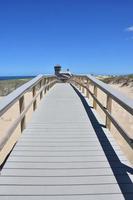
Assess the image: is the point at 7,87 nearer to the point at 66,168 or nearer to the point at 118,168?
the point at 66,168

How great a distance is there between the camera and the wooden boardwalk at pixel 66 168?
412 cm

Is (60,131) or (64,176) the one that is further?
(60,131)

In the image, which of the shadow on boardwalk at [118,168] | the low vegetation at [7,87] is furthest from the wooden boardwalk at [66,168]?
the low vegetation at [7,87]

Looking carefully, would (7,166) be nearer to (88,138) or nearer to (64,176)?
(64,176)

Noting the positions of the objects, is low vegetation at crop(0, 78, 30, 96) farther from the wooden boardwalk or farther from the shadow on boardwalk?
the shadow on boardwalk

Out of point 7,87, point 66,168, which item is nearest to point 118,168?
point 66,168

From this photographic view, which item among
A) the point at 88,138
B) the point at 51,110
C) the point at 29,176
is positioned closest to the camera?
the point at 29,176

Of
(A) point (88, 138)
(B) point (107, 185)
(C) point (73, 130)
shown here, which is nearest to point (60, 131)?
(C) point (73, 130)

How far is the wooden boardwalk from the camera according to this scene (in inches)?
162

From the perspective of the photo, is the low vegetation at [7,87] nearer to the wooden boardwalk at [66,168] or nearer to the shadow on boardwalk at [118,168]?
the wooden boardwalk at [66,168]

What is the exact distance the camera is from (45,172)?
187 inches

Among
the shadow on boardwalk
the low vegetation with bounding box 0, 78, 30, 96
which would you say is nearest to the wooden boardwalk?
the shadow on boardwalk

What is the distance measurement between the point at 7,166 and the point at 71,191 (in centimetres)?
121

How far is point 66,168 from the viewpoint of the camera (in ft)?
16.1
